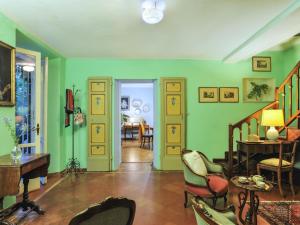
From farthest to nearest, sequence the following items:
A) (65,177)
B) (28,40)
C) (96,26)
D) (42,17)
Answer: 1. (65,177)
2. (28,40)
3. (96,26)
4. (42,17)

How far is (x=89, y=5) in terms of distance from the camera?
2664mm

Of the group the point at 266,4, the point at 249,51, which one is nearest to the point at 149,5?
the point at 266,4

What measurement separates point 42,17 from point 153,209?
3.20m

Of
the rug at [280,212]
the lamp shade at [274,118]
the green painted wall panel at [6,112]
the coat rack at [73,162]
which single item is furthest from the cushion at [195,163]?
the coat rack at [73,162]

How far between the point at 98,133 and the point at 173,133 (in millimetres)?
1837

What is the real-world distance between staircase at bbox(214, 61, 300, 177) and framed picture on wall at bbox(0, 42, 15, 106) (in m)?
3.96

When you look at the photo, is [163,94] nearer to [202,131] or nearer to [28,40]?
[202,131]

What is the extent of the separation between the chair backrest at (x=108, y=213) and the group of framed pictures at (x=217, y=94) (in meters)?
4.39

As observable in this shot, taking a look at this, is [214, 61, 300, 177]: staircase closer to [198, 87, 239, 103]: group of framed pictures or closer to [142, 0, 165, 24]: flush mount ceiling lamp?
[198, 87, 239, 103]: group of framed pictures

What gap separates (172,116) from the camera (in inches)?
205

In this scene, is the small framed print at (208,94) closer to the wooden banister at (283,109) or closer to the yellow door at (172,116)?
the yellow door at (172,116)

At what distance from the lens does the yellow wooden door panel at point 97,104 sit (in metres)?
5.14

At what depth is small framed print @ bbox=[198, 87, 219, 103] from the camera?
5.28m

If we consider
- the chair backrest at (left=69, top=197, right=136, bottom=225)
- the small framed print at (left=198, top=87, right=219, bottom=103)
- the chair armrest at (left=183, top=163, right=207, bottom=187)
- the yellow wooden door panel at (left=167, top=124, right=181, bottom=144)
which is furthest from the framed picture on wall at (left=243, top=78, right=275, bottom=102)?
the chair backrest at (left=69, top=197, right=136, bottom=225)
